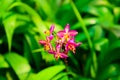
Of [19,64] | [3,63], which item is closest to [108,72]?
[19,64]

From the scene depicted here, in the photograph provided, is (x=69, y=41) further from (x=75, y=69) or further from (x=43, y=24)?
(x=75, y=69)

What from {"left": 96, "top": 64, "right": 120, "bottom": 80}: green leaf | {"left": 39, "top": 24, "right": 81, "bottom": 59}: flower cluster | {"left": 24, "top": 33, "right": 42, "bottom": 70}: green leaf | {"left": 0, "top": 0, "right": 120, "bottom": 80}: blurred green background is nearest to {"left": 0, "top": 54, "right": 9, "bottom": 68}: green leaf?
{"left": 0, "top": 0, "right": 120, "bottom": 80}: blurred green background

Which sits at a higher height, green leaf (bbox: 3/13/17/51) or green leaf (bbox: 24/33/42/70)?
green leaf (bbox: 3/13/17/51)

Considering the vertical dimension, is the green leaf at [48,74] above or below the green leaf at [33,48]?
below

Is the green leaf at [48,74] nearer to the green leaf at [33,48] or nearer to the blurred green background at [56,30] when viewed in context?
the blurred green background at [56,30]

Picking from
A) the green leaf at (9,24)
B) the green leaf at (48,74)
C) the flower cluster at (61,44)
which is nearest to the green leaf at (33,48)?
the green leaf at (9,24)

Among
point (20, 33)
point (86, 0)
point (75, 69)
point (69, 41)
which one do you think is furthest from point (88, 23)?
point (69, 41)

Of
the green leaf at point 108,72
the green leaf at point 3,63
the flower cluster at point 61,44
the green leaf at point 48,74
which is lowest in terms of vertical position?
the green leaf at point 108,72

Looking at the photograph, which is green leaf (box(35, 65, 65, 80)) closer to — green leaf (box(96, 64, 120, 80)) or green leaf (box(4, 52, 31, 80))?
green leaf (box(4, 52, 31, 80))
